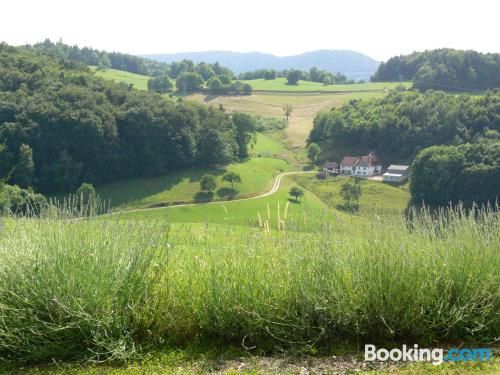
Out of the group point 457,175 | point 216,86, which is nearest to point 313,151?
point 457,175

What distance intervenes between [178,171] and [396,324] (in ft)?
201

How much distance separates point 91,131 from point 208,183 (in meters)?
16.9

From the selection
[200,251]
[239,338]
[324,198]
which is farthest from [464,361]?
[324,198]

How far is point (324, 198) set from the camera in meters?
60.7

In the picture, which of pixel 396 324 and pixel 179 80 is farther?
pixel 179 80

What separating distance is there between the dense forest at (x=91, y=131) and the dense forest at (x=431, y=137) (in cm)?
1854

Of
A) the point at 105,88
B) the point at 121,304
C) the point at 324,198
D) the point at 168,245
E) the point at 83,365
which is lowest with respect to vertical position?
the point at 324,198

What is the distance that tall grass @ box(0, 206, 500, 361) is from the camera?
6383 mm

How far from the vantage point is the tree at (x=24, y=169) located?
177ft

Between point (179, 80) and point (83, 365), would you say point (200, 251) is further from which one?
point (179, 80)

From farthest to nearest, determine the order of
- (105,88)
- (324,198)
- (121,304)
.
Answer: (105,88) → (324,198) → (121,304)

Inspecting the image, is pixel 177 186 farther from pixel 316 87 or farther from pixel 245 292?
pixel 316 87

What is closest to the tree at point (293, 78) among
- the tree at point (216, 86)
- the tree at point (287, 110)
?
the tree at point (216, 86)

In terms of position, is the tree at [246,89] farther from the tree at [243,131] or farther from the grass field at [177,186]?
the grass field at [177,186]
